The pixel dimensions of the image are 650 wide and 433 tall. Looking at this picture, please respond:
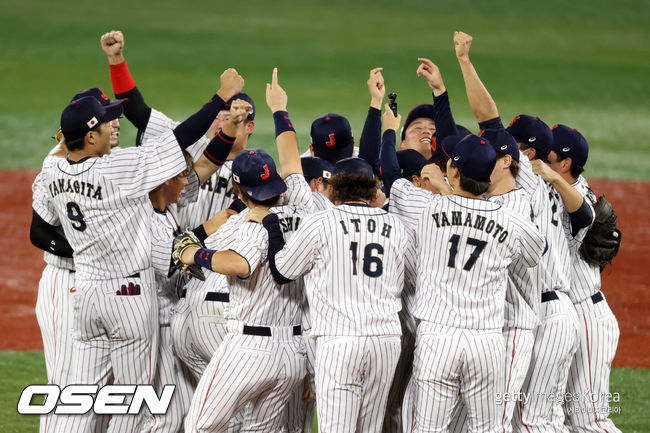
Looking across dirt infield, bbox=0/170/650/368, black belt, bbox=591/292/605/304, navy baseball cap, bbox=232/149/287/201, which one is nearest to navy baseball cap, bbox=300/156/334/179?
navy baseball cap, bbox=232/149/287/201

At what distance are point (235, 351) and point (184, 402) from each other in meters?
0.93

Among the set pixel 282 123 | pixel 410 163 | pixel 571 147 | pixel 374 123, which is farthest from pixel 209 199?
pixel 571 147

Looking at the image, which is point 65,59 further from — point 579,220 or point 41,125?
point 579,220

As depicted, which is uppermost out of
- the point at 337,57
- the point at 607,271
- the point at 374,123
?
the point at 337,57

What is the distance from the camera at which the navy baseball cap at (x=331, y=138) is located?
16.6 ft

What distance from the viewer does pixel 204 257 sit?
4.07 m

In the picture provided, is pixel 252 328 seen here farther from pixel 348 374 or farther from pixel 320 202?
pixel 320 202

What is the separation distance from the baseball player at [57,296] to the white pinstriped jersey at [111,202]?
1.19ft

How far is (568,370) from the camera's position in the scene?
15.9ft

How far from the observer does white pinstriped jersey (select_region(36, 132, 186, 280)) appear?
4.33 meters

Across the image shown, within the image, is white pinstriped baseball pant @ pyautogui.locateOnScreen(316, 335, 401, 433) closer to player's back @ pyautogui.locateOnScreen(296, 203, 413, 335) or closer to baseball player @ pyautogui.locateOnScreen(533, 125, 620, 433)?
player's back @ pyautogui.locateOnScreen(296, 203, 413, 335)

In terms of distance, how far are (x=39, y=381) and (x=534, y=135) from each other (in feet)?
13.6

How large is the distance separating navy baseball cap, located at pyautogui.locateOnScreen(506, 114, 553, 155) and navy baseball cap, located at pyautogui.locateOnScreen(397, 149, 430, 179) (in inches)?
22.3

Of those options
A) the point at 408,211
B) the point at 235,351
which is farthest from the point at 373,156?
the point at 235,351
